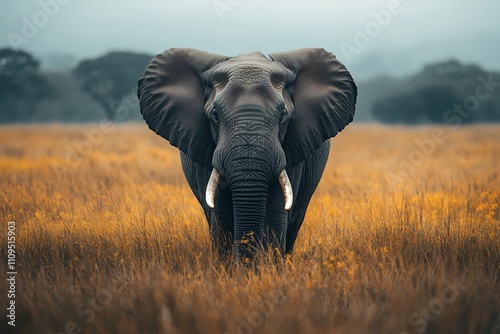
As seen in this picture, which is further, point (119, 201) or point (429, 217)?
point (119, 201)

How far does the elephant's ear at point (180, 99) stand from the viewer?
Answer: 6980mm

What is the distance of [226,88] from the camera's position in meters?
6.44

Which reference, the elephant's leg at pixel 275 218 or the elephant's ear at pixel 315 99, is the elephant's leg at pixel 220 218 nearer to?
the elephant's leg at pixel 275 218

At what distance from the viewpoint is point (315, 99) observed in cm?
721

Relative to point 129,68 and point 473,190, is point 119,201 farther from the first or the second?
point 129,68

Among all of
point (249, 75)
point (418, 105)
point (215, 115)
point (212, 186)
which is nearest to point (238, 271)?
point (212, 186)

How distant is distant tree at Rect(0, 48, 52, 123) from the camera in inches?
2272

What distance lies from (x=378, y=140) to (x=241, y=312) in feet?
98.2

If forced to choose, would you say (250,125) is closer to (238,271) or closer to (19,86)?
(238,271)

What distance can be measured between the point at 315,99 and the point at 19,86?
196 feet

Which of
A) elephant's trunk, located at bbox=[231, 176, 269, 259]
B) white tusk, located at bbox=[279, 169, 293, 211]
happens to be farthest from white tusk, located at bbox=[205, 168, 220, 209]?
white tusk, located at bbox=[279, 169, 293, 211]

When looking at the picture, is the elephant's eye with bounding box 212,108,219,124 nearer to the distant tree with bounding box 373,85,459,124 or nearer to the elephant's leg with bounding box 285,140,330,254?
the elephant's leg with bounding box 285,140,330,254

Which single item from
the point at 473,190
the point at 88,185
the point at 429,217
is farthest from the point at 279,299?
the point at 88,185

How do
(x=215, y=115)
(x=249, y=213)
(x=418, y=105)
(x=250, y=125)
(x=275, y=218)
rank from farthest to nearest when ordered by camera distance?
(x=418, y=105) → (x=275, y=218) → (x=215, y=115) → (x=249, y=213) → (x=250, y=125)
